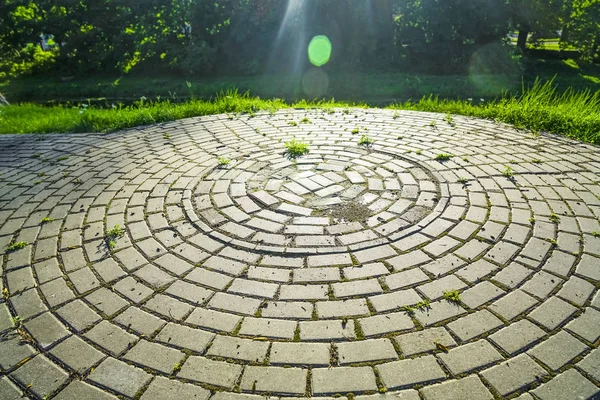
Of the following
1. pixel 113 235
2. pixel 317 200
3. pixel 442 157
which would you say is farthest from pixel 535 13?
pixel 113 235

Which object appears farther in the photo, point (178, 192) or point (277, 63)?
point (277, 63)

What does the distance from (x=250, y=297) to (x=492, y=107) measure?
247 inches

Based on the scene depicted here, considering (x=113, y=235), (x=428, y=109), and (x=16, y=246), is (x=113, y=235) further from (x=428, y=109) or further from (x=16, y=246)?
(x=428, y=109)

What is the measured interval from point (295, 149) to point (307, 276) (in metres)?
2.59

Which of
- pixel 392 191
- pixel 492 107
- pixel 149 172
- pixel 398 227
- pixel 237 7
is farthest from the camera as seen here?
pixel 237 7

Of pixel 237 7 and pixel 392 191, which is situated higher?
pixel 237 7

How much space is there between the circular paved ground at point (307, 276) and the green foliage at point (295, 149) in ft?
0.78

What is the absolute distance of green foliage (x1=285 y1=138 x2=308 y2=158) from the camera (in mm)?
4785

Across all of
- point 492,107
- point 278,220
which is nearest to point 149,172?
point 278,220

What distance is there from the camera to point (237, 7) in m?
16.9

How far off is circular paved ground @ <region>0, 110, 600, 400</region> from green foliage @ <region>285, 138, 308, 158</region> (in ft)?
0.78

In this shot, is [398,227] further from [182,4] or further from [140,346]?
[182,4]

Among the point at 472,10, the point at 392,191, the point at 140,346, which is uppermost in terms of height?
the point at 472,10

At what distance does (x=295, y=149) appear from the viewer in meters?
4.86
